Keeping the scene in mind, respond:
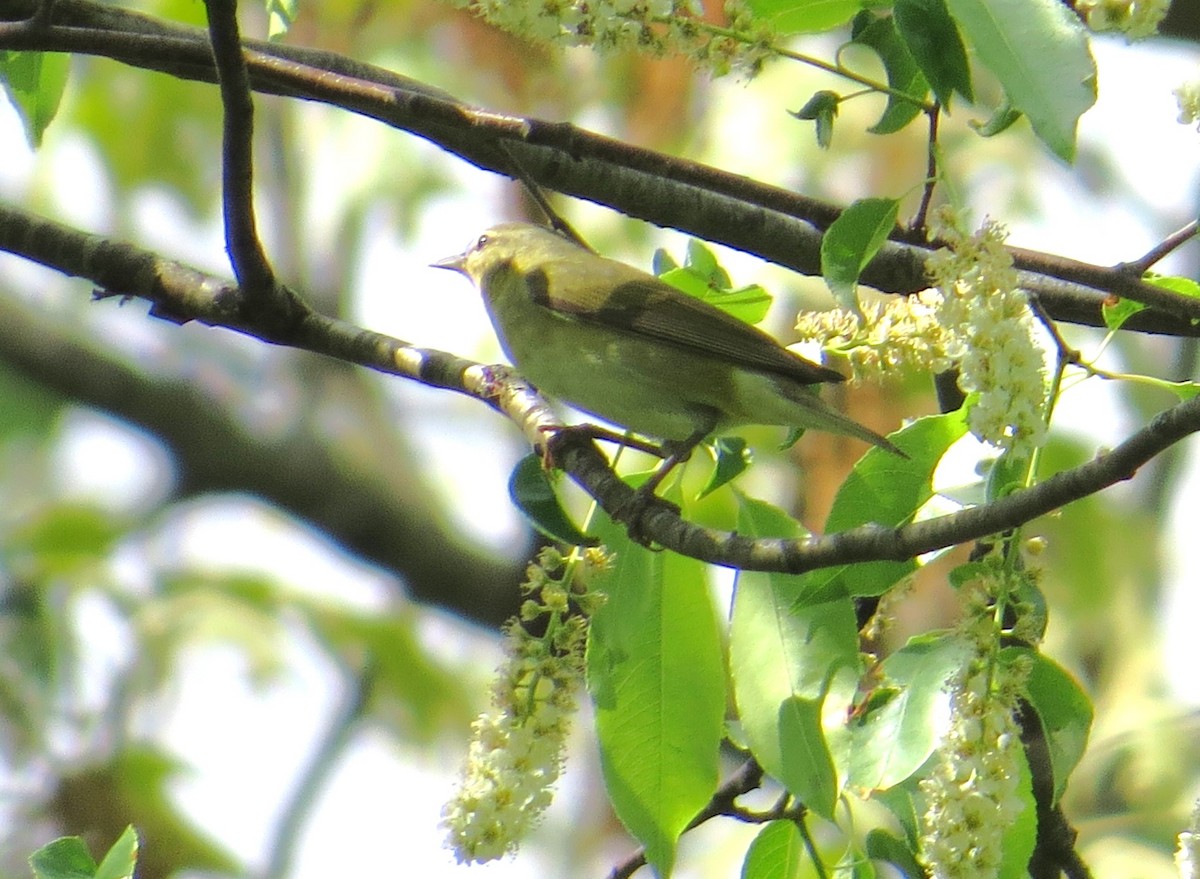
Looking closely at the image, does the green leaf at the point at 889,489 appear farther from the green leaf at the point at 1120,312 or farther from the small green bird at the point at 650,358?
the small green bird at the point at 650,358

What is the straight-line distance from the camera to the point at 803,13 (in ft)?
6.62

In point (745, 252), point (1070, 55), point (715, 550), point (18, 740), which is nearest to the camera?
point (1070, 55)

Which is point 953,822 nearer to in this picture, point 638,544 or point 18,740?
point 638,544

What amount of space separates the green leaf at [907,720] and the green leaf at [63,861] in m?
1.02

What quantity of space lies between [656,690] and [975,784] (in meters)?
0.58

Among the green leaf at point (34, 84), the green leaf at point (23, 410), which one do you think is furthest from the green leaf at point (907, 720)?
the green leaf at point (23, 410)

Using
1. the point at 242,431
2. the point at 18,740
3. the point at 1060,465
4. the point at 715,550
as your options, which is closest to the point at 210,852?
the point at 18,740

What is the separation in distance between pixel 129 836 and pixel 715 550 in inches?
33.0

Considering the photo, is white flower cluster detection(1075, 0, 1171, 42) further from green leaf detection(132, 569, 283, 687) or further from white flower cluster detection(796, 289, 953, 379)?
green leaf detection(132, 569, 283, 687)

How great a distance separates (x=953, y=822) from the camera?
167 cm

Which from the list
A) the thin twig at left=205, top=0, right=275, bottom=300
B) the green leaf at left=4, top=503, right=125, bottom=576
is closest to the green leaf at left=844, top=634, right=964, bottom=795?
the thin twig at left=205, top=0, right=275, bottom=300

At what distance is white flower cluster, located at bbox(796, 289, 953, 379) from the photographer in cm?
212

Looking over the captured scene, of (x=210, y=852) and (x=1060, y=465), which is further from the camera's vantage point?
(x=1060, y=465)

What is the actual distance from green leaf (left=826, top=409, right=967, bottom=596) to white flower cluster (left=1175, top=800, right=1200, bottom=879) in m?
0.48
